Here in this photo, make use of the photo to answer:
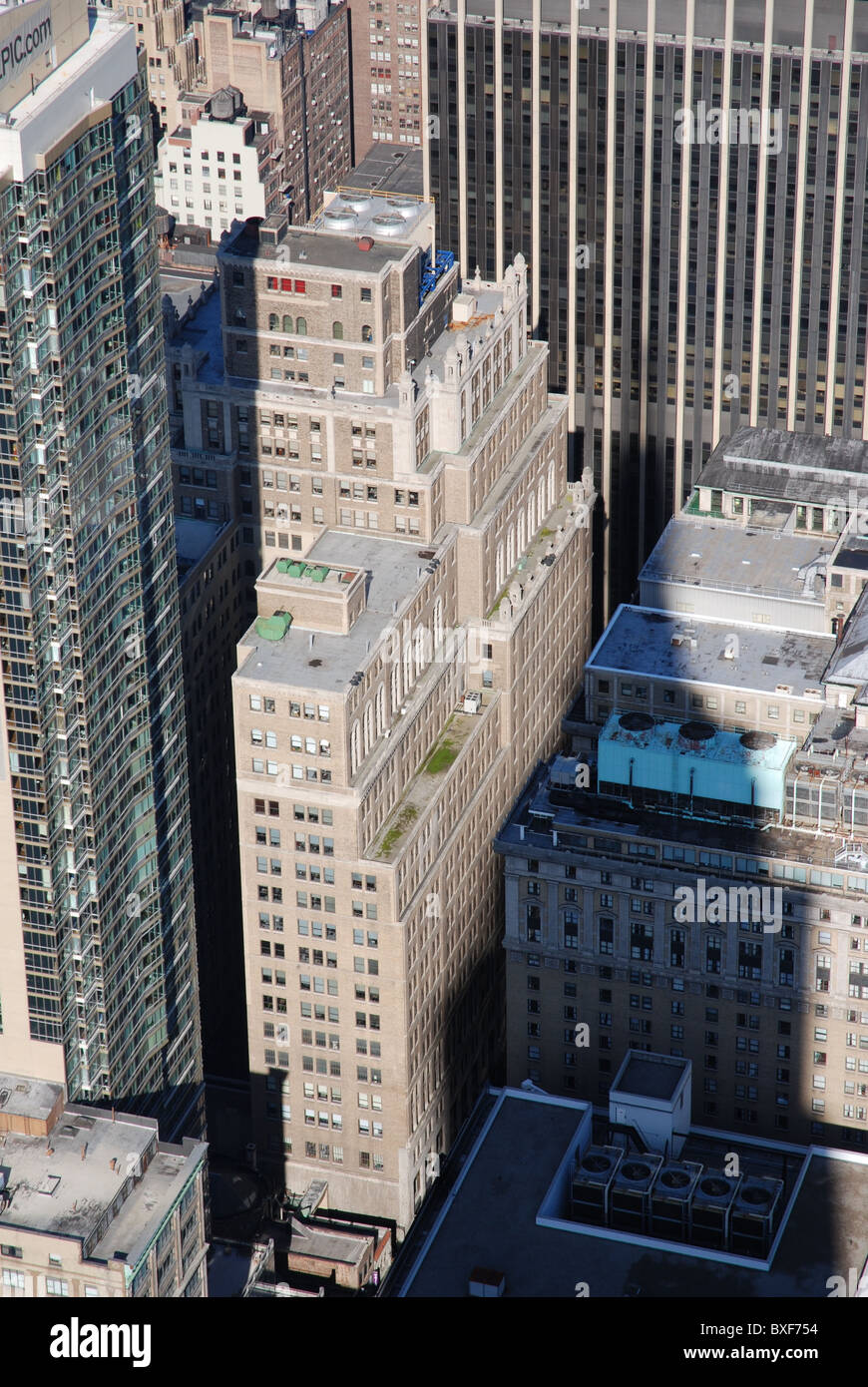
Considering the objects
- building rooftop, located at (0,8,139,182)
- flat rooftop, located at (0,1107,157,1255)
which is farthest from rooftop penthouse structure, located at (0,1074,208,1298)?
building rooftop, located at (0,8,139,182)

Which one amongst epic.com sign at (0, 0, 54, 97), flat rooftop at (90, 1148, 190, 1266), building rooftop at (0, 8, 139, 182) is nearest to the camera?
building rooftop at (0, 8, 139, 182)

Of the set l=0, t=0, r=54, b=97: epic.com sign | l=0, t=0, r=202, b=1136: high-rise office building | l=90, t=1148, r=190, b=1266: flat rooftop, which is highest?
l=0, t=0, r=54, b=97: epic.com sign

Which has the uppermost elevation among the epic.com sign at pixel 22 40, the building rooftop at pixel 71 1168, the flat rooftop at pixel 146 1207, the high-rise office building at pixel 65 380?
the epic.com sign at pixel 22 40

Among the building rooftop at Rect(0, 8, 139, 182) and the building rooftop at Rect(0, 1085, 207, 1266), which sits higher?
the building rooftop at Rect(0, 8, 139, 182)

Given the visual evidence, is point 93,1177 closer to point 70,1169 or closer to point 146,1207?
point 70,1169

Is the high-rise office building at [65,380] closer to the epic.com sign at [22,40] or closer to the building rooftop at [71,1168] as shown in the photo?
the epic.com sign at [22,40]

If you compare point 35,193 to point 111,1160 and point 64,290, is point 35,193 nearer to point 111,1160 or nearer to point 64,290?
point 64,290

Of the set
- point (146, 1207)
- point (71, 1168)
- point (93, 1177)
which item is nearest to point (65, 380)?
point (71, 1168)

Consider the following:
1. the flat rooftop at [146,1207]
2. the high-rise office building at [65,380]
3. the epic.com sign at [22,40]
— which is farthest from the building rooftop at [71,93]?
the flat rooftop at [146,1207]

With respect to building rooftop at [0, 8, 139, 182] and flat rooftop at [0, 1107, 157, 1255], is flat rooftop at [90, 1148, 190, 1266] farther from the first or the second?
building rooftop at [0, 8, 139, 182]
